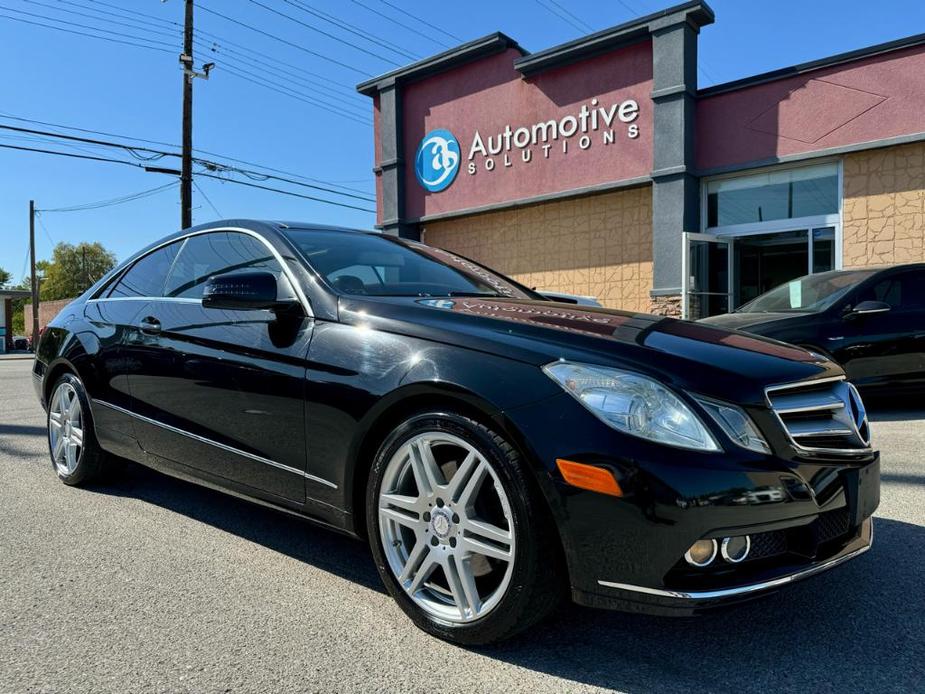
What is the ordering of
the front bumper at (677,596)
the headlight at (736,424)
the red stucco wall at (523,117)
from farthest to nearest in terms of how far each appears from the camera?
1. the red stucco wall at (523,117)
2. the headlight at (736,424)
3. the front bumper at (677,596)

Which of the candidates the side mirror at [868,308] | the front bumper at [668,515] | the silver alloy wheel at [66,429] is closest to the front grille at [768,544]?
the front bumper at [668,515]

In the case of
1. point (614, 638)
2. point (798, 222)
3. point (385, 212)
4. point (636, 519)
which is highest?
point (385, 212)

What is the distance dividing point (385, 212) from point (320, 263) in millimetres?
14103

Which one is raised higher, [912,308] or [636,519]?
[912,308]

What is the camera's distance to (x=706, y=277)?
12359mm

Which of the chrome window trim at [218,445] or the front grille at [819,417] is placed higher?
the front grille at [819,417]

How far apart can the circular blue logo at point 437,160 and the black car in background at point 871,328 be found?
9.98m

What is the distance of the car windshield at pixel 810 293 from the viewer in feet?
22.0

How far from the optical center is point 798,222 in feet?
37.6

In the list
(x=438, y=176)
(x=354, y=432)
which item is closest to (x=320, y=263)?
(x=354, y=432)

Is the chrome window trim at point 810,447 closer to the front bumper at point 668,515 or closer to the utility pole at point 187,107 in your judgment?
the front bumper at point 668,515

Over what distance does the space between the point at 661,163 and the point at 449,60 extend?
5644mm

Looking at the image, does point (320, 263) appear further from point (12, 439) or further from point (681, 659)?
point (12, 439)

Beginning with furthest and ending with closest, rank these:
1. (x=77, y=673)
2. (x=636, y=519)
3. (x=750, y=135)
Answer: (x=750, y=135), (x=77, y=673), (x=636, y=519)
